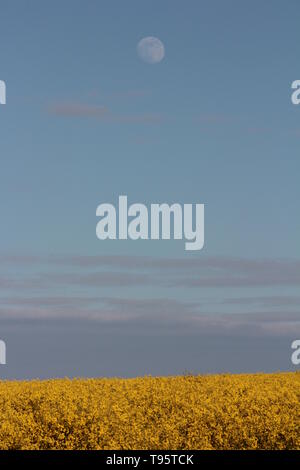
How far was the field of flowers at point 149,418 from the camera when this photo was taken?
43.5 feet

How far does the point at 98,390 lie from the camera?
15578mm

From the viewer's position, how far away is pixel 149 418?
14.0m

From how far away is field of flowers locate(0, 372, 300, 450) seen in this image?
13258 mm

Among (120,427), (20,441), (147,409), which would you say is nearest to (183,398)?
(147,409)

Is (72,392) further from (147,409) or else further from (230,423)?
(230,423)
